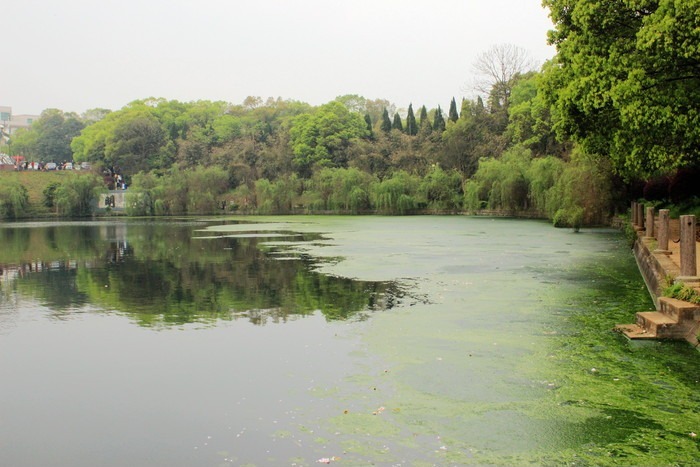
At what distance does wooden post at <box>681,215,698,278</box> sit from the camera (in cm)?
924

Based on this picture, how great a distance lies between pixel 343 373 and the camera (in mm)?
7316

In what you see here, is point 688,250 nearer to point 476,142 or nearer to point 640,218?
point 640,218

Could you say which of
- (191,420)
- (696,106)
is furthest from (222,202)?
(191,420)

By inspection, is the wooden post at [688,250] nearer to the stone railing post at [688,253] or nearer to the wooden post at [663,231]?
the stone railing post at [688,253]

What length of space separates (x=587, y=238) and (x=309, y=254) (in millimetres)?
11789

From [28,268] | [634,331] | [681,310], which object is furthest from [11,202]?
[681,310]

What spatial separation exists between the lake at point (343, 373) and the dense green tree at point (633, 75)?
319 cm

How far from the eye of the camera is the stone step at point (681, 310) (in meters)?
8.38

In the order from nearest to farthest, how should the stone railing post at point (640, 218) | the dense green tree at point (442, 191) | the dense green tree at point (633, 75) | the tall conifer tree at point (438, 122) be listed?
the dense green tree at point (633, 75)
the stone railing post at point (640, 218)
the dense green tree at point (442, 191)
the tall conifer tree at point (438, 122)

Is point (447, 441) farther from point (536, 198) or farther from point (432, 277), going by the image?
point (536, 198)

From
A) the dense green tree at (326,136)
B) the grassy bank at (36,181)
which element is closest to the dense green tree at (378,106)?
the dense green tree at (326,136)

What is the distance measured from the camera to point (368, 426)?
562 centimetres

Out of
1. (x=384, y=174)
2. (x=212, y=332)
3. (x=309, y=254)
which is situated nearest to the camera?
(x=212, y=332)

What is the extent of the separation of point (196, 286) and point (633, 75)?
991 cm
